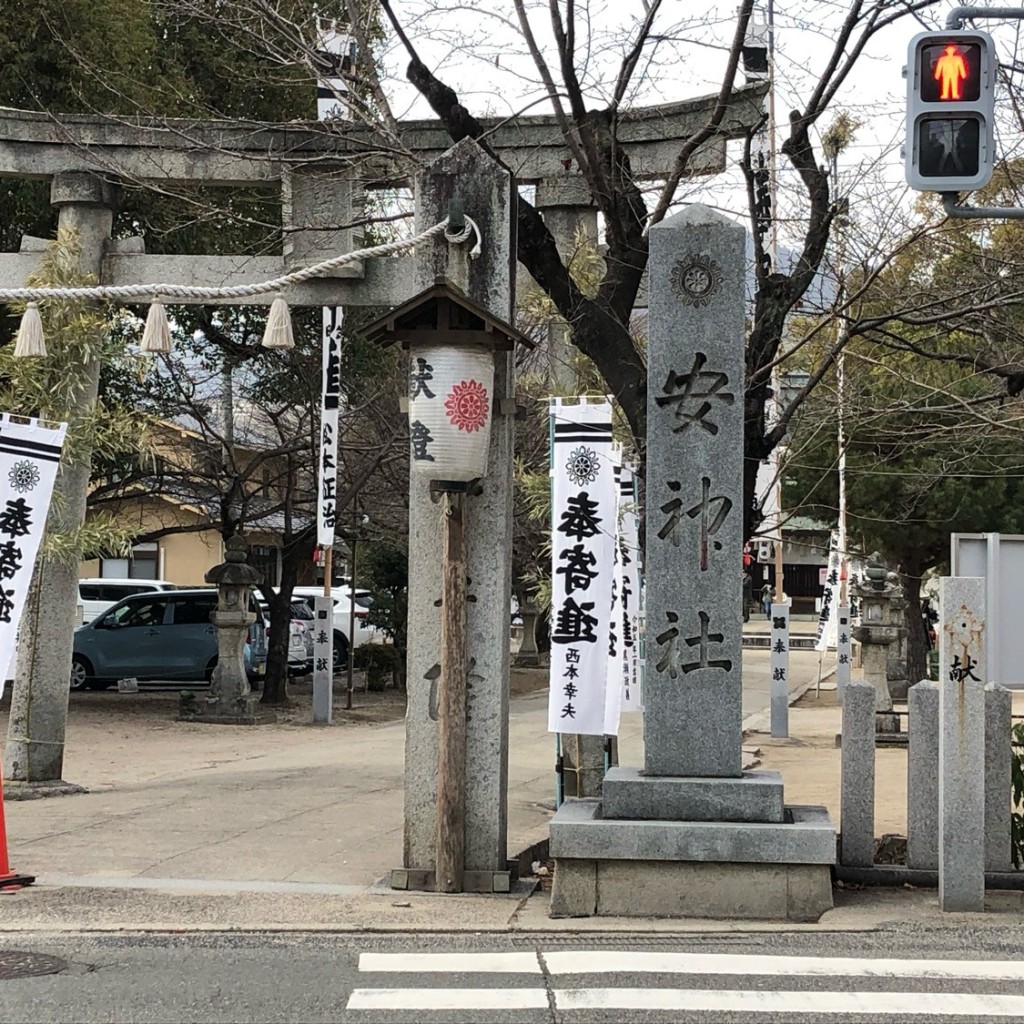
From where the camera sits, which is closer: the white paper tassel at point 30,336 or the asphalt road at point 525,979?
the asphalt road at point 525,979

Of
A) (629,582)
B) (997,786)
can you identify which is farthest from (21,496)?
(997,786)

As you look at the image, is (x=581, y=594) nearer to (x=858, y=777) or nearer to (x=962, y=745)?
(x=858, y=777)

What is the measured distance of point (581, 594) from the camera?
9211 mm

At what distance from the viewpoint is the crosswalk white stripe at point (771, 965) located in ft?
20.5

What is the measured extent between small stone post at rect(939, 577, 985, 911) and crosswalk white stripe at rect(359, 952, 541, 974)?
2.46m

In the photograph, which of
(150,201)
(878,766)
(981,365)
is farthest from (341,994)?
(150,201)

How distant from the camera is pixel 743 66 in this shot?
36.8ft

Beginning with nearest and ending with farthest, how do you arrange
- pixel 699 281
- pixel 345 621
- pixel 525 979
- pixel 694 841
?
pixel 525 979, pixel 694 841, pixel 699 281, pixel 345 621

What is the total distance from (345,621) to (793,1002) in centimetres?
2661

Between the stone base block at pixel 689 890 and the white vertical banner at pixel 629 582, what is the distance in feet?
8.89

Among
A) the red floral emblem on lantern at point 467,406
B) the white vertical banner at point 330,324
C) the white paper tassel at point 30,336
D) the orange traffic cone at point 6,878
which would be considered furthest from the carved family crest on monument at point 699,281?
the orange traffic cone at point 6,878

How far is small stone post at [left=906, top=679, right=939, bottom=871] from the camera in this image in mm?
7887

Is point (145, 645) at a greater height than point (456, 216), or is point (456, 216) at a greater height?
point (456, 216)

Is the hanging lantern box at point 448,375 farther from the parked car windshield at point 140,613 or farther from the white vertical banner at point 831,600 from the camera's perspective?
the parked car windshield at point 140,613
